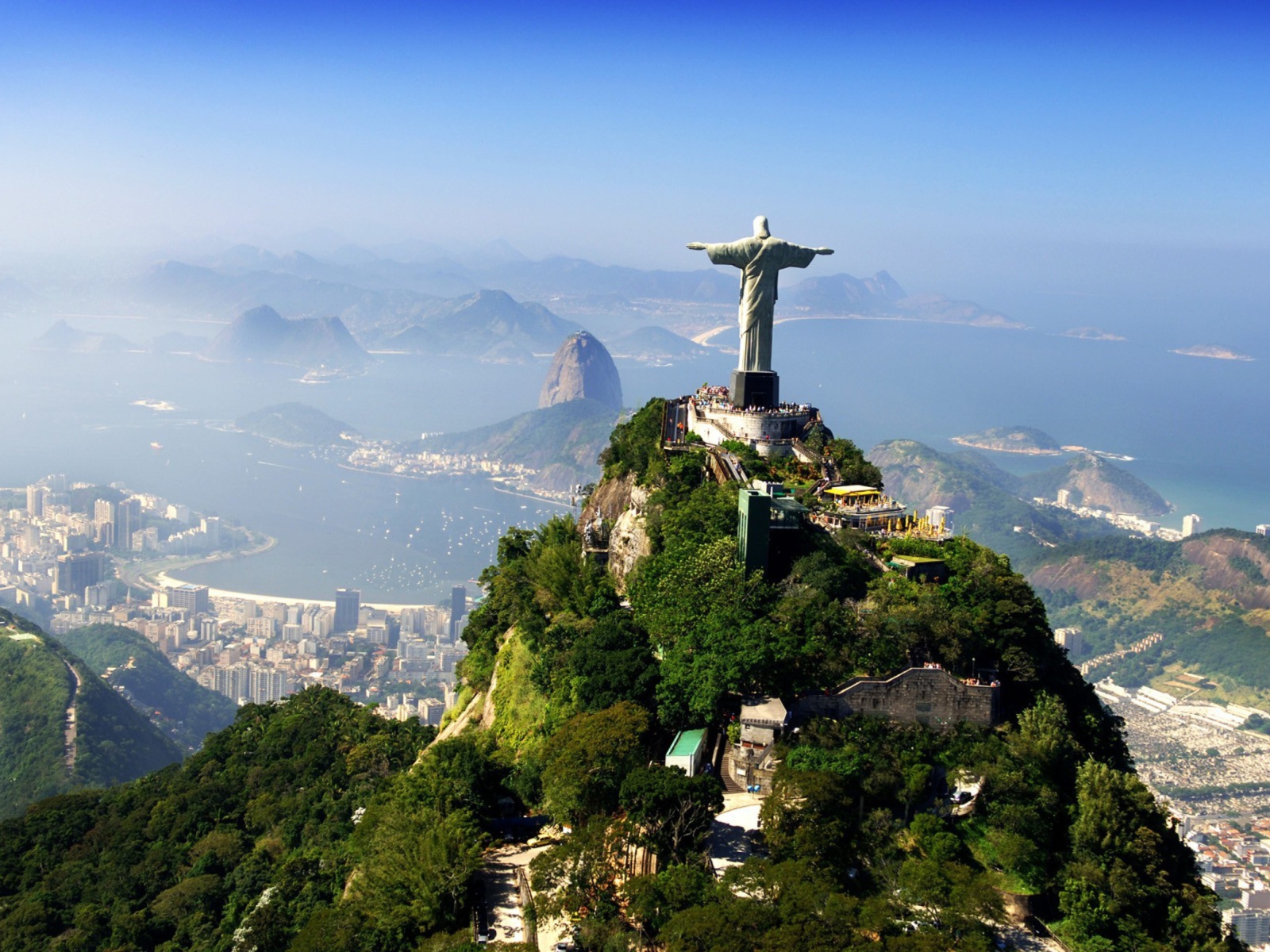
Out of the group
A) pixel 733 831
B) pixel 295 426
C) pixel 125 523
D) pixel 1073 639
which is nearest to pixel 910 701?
pixel 733 831

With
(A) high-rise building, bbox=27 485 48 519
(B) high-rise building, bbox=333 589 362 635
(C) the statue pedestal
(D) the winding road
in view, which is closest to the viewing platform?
(C) the statue pedestal

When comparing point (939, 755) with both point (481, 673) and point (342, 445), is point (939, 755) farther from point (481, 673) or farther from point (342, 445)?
point (342, 445)

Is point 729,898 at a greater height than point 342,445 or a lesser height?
greater

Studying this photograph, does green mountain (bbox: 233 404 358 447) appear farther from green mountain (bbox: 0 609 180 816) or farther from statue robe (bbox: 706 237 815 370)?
statue robe (bbox: 706 237 815 370)

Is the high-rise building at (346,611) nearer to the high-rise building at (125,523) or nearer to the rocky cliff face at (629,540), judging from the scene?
the high-rise building at (125,523)

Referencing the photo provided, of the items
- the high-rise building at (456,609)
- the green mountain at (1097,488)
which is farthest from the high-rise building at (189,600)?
the green mountain at (1097,488)

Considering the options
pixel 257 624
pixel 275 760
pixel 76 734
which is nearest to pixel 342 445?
pixel 257 624
